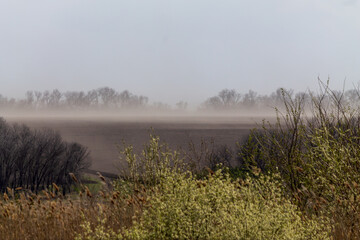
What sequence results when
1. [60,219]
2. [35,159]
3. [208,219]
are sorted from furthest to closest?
[35,159]
[60,219]
[208,219]

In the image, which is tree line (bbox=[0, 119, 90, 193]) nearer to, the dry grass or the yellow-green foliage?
the dry grass

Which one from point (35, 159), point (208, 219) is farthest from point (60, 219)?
point (35, 159)

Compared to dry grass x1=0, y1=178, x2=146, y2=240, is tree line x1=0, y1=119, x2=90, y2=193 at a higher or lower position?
lower

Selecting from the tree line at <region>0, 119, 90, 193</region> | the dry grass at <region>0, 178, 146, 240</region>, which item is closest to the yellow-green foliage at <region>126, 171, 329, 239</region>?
the dry grass at <region>0, 178, 146, 240</region>

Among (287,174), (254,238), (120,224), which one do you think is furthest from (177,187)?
(287,174)

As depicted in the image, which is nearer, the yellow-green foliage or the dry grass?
the yellow-green foliage

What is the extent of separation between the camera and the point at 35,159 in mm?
40969

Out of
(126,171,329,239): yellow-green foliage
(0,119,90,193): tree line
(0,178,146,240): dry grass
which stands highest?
(126,171,329,239): yellow-green foliage

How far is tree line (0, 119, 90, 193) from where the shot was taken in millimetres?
38375

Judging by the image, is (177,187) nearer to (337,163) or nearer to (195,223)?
(195,223)

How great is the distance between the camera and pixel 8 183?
124 ft

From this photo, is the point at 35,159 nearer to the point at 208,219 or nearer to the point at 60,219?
the point at 60,219

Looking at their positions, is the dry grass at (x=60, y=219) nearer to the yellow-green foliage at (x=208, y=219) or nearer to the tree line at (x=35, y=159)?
the yellow-green foliage at (x=208, y=219)

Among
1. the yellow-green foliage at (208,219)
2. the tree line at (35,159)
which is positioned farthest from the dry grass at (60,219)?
the tree line at (35,159)
